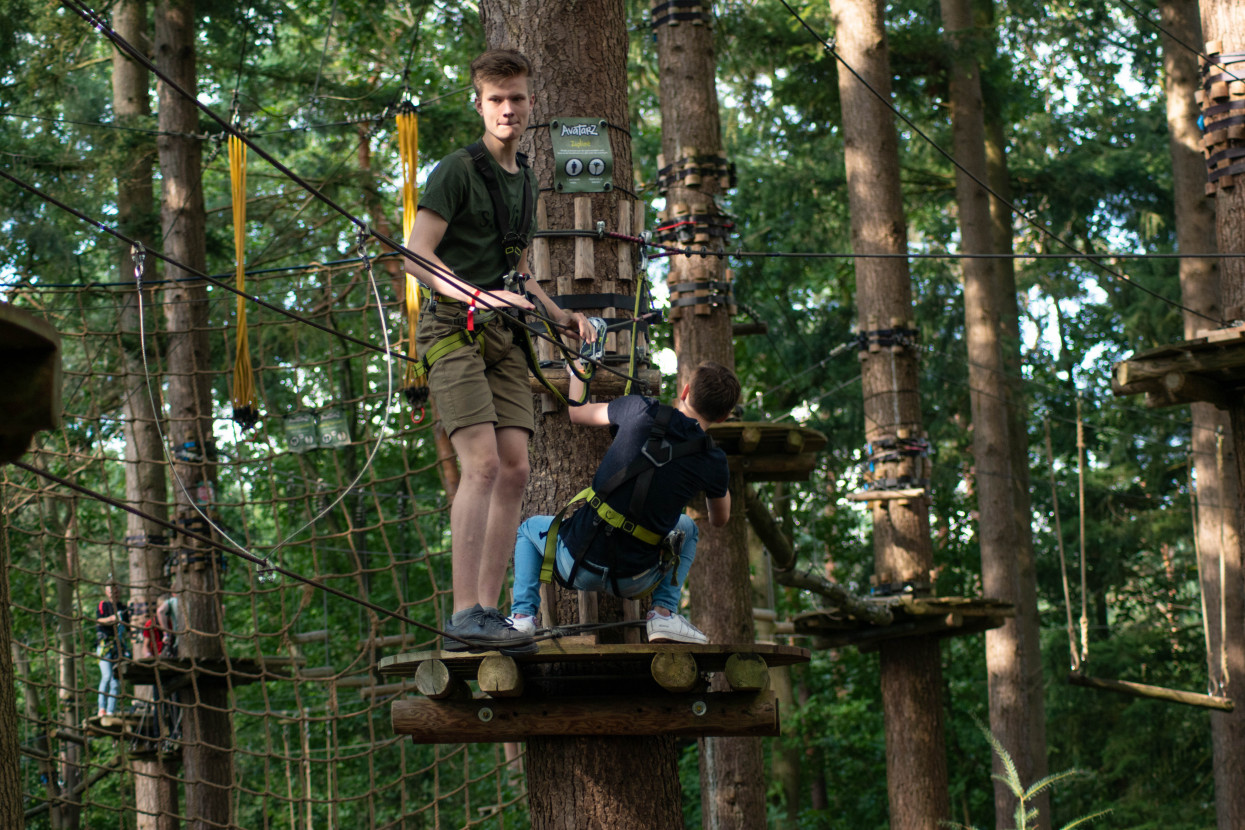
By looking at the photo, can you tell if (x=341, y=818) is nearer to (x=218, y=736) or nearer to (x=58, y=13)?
(x=218, y=736)

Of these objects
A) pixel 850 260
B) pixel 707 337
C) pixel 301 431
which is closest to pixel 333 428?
pixel 301 431

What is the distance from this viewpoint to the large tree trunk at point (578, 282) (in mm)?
3852

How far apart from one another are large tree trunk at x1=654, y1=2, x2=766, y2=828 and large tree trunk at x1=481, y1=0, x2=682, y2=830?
332 centimetres

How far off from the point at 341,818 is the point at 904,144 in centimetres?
1317

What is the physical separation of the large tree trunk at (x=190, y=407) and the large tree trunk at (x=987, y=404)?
7226 millimetres

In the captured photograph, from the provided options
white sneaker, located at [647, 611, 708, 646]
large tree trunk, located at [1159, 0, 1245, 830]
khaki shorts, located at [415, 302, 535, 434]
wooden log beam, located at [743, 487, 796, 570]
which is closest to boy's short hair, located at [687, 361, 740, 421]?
khaki shorts, located at [415, 302, 535, 434]

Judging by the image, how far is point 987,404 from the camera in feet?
43.1

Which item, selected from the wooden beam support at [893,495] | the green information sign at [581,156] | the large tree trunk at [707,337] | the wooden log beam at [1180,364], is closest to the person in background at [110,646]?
the large tree trunk at [707,337]

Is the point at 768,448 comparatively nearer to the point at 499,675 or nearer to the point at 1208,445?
the point at 499,675

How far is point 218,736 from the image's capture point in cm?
935

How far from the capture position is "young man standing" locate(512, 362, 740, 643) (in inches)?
144

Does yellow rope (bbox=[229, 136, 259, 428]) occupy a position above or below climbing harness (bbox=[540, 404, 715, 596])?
above

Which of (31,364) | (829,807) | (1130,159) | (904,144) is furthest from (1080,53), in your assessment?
(31,364)

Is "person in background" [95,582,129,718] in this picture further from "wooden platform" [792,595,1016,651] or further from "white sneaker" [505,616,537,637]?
"white sneaker" [505,616,537,637]
